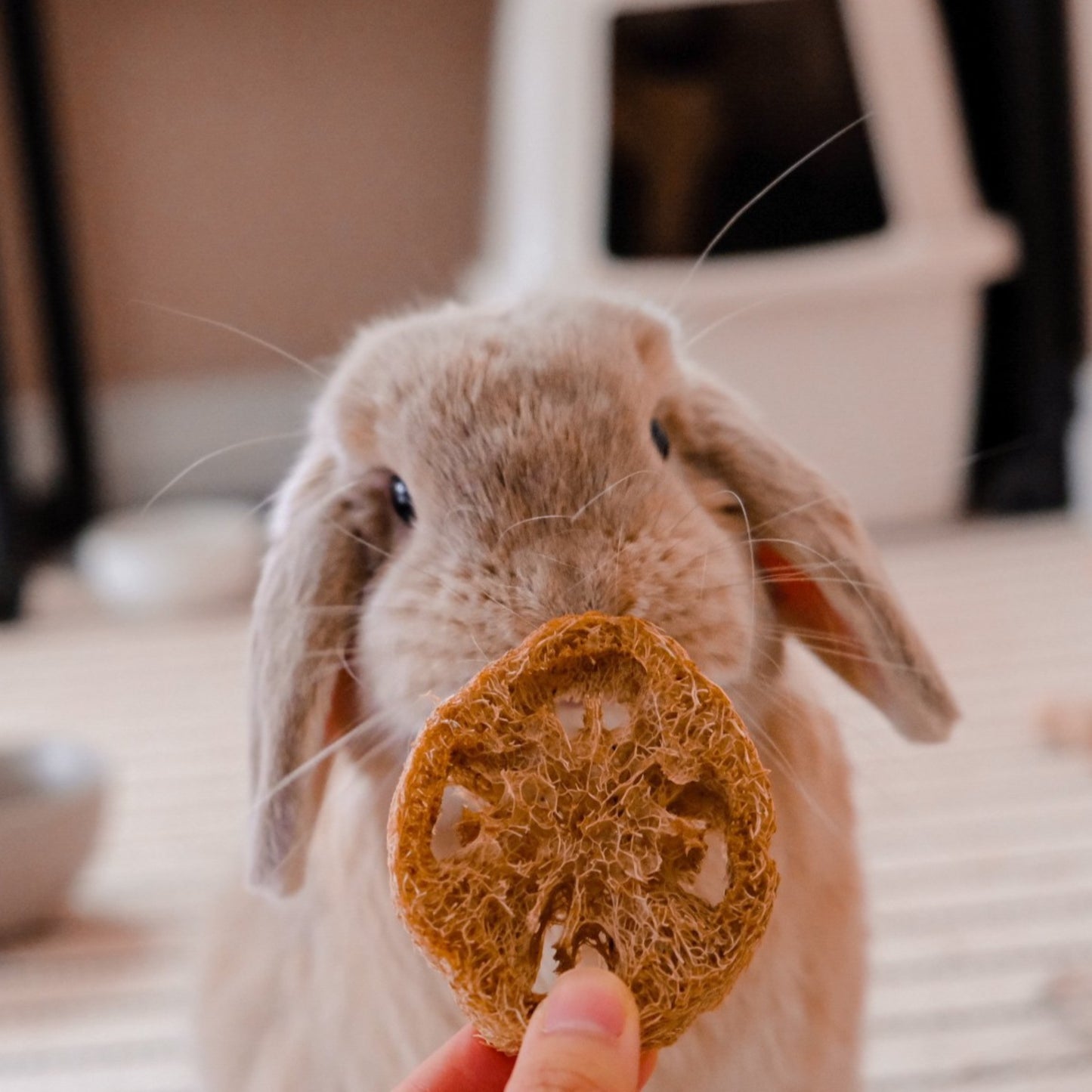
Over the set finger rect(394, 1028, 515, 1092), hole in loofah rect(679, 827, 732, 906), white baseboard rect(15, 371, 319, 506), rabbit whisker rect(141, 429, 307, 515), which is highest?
rabbit whisker rect(141, 429, 307, 515)

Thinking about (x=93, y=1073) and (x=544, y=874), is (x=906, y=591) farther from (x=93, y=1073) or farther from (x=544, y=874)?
(x=544, y=874)

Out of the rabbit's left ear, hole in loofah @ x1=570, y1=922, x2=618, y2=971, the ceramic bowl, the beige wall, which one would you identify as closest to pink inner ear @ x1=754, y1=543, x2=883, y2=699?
the rabbit's left ear

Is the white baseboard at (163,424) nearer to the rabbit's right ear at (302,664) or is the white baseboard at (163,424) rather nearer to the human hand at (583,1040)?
the rabbit's right ear at (302,664)

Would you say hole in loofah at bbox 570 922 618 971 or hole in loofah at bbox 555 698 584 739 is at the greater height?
hole in loofah at bbox 555 698 584 739

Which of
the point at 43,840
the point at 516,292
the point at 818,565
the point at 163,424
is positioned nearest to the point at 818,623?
the point at 818,565

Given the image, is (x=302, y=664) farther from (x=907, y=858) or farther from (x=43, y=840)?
(x=907, y=858)

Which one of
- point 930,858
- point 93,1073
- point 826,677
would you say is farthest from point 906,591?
point 93,1073

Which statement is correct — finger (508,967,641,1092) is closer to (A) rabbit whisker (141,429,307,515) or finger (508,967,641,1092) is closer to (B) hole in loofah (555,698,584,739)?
(B) hole in loofah (555,698,584,739)
